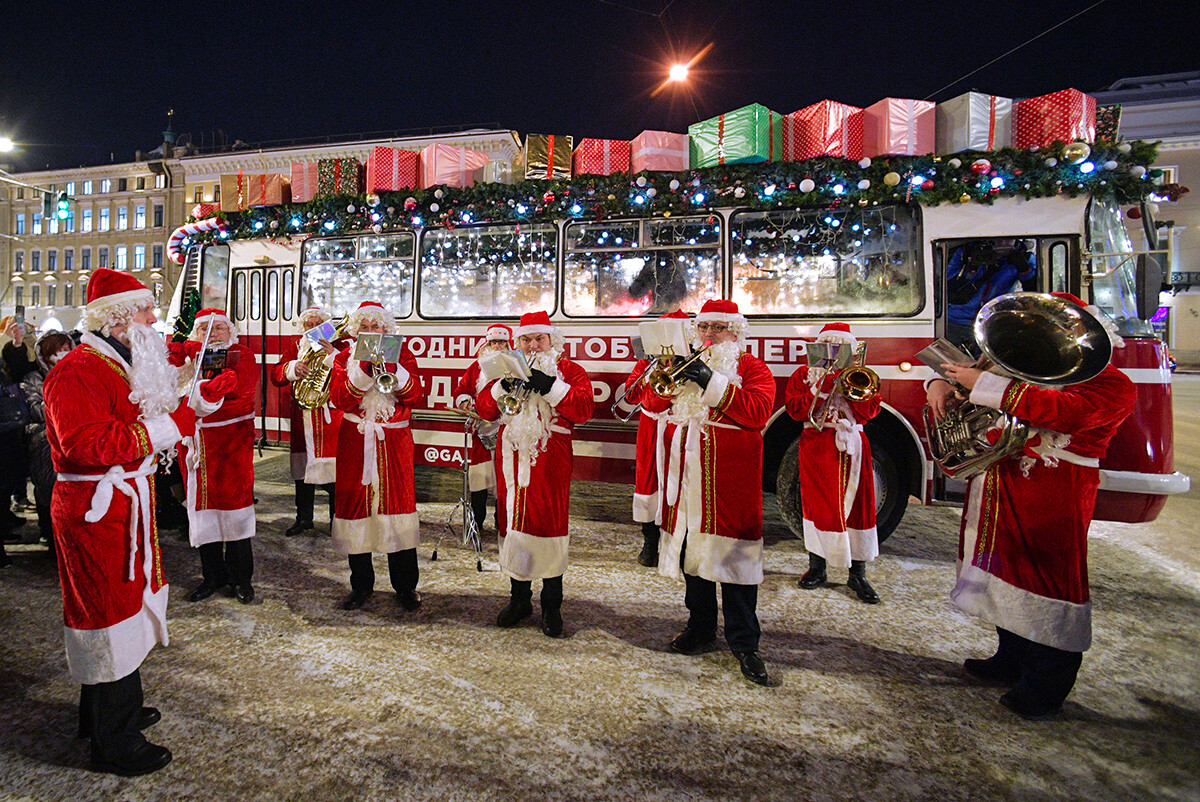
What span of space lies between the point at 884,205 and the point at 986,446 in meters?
2.81

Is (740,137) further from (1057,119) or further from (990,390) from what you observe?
(990,390)

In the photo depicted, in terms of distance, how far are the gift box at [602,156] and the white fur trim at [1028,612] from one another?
14.3 feet

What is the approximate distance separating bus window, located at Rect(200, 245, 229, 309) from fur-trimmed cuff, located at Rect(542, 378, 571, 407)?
6193mm

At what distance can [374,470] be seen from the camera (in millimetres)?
3854

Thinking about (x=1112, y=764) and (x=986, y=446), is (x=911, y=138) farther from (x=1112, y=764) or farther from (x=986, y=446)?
(x=1112, y=764)

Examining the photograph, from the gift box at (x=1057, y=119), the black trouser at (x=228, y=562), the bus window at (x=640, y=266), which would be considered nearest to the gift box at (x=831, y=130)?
the bus window at (x=640, y=266)

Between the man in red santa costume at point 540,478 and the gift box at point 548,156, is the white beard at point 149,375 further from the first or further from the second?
the gift box at point 548,156

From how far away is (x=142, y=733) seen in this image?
99.8 inches

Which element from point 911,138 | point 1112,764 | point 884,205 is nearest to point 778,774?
point 1112,764

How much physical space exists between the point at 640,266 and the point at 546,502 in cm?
287

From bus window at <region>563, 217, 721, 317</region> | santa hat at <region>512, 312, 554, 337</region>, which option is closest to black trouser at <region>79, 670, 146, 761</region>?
santa hat at <region>512, 312, 554, 337</region>

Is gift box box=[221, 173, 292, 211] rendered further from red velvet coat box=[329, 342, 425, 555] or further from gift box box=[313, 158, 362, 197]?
red velvet coat box=[329, 342, 425, 555]

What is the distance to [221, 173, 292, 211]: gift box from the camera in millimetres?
7297

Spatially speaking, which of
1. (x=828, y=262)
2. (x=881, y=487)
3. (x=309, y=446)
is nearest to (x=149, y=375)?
(x=309, y=446)
